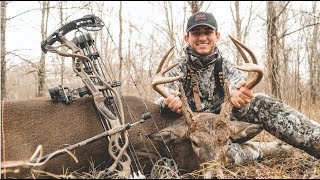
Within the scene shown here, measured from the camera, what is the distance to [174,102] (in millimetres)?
4535

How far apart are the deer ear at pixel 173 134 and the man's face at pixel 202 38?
117 centimetres

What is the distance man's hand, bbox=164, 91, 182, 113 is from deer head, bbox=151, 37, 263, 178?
9 centimetres

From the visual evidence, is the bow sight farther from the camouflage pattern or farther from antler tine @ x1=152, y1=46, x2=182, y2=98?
the camouflage pattern

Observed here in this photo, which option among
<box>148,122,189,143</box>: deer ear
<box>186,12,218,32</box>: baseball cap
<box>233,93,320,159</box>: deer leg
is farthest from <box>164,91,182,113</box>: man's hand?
<box>186,12,218,32</box>: baseball cap

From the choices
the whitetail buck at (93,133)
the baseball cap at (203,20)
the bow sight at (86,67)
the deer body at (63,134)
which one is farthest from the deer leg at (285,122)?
the bow sight at (86,67)

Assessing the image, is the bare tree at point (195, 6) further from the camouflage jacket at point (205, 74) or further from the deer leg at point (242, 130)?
the deer leg at point (242, 130)

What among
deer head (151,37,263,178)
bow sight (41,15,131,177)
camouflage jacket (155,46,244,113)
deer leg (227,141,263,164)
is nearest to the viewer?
deer head (151,37,263,178)

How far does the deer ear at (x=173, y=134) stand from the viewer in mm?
4508

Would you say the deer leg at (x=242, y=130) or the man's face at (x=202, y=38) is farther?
the man's face at (x=202, y=38)

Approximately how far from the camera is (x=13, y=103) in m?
4.68

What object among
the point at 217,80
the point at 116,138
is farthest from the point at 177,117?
the point at 116,138

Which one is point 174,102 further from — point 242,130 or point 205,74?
point 205,74

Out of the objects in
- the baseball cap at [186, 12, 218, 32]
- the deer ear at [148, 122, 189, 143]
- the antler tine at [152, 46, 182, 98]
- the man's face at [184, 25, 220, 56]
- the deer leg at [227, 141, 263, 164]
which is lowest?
the deer leg at [227, 141, 263, 164]

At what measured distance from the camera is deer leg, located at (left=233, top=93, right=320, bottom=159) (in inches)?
176
